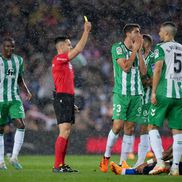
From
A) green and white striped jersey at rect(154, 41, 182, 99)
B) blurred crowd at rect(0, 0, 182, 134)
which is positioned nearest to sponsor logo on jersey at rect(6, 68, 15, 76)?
green and white striped jersey at rect(154, 41, 182, 99)

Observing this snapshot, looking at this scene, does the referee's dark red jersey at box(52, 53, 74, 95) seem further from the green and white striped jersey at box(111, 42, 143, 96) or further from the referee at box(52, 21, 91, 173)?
the green and white striped jersey at box(111, 42, 143, 96)

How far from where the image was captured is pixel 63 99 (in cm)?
1168

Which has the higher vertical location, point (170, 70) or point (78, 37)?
point (78, 37)

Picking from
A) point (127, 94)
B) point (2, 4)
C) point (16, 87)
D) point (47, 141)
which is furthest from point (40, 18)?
point (127, 94)

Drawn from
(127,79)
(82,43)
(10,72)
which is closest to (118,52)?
(127,79)

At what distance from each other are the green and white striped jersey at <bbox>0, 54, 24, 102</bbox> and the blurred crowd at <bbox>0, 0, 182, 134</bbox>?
5.19m

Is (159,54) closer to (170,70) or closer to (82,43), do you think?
(170,70)

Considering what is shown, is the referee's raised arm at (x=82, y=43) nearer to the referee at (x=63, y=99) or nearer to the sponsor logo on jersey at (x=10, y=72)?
the referee at (x=63, y=99)

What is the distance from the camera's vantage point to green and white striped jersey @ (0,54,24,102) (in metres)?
13.3

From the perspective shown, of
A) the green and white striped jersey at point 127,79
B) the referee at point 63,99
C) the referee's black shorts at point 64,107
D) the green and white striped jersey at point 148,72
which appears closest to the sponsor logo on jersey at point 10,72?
the referee at point 63,99

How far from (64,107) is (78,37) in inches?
347

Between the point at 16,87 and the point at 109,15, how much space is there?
7970 mm

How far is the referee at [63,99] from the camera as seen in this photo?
1158cm

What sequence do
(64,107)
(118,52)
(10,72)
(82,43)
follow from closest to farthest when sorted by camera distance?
(82,43), (64,107), (118,52), (10,72)
